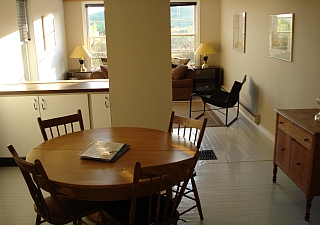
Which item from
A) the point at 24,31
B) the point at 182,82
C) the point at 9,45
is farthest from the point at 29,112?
the point at 182,82

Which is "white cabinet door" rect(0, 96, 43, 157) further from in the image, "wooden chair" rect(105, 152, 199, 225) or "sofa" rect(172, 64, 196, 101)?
"sofa" rect(172, 64, 196, 101)

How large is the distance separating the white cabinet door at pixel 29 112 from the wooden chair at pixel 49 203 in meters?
1.71

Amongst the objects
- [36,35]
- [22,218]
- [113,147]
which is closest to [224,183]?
[113,147]

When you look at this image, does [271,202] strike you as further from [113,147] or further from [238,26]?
[238,26]

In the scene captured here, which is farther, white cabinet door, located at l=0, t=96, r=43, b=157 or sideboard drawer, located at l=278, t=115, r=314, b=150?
white cabinet door, located at l=0, t=96, r=43, b=157

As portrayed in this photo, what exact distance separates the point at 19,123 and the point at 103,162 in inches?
84.2

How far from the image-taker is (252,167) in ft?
12.8

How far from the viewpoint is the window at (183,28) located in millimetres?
8281

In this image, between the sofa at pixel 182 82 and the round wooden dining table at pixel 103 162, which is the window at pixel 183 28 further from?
the round wooden dining table at pixel 103 162

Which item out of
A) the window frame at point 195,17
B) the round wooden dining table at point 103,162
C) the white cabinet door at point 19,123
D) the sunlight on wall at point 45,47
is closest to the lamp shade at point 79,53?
the sunlight on wall at point 45,47

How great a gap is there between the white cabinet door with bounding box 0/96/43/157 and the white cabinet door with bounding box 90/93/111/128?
64cm

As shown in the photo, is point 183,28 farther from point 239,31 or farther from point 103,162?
point 103,162

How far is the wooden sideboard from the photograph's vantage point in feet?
8.86

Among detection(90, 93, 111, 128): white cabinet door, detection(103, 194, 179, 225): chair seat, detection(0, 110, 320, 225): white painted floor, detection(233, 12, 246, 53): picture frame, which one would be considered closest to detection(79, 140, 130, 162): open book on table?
detection(103, 194, 179, 225): chair seat
